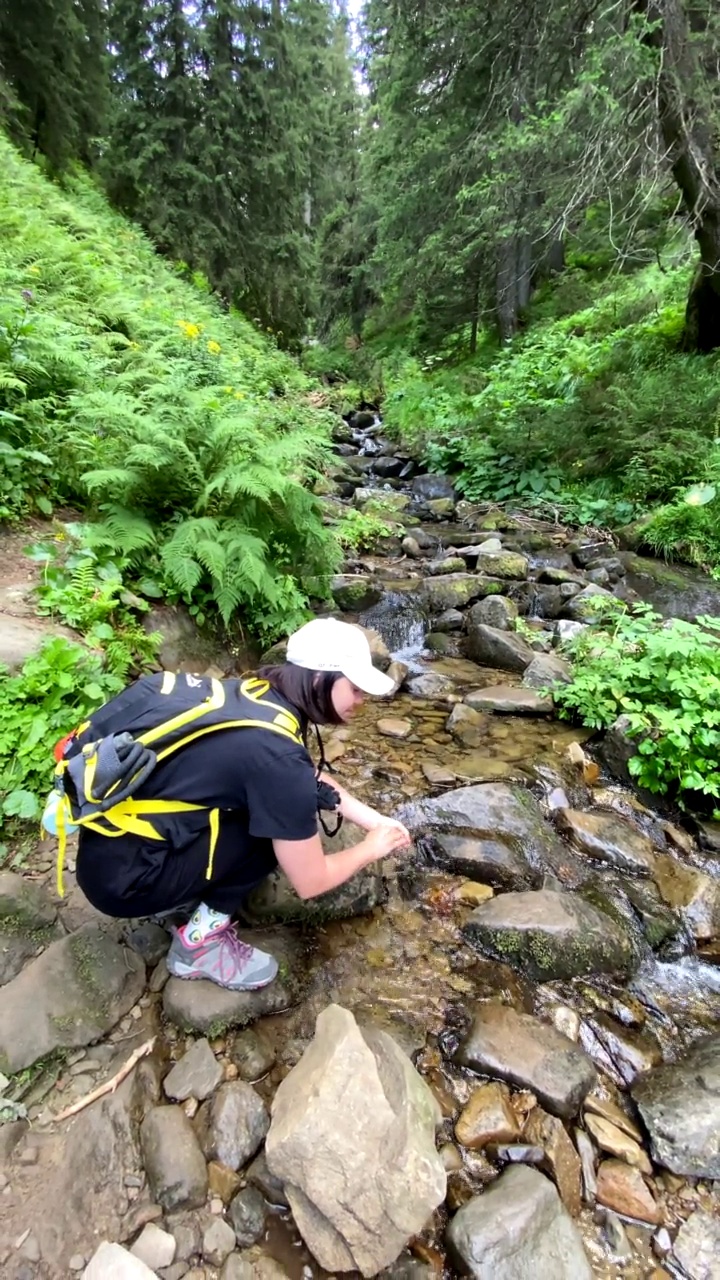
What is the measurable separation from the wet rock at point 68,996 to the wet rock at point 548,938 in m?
1.59

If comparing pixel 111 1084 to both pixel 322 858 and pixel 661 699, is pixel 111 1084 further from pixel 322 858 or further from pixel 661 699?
pixel 661 699

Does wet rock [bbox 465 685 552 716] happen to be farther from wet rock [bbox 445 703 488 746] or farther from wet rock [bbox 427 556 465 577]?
wet rock [bbox 427 556 465 577]

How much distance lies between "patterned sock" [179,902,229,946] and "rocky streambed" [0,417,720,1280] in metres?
0.19

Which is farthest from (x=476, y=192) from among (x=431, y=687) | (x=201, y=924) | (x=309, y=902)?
(x=201, y=924)

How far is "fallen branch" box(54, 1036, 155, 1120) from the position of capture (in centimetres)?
194

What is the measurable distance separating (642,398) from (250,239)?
10886 mm

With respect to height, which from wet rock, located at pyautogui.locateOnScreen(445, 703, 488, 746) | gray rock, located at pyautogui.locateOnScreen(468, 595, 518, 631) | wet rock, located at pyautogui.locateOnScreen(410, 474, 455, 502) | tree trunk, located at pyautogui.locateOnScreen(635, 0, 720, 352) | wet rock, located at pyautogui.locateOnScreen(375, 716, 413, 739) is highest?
tree trunk, located at pyautogui.locateOnScreen(635, 0, 720, 352)

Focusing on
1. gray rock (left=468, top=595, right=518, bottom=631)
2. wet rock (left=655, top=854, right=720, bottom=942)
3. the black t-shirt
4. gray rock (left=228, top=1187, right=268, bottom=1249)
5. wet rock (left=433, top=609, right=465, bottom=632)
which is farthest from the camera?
wet rock (left=433, top=609, right=465, bottom=632)

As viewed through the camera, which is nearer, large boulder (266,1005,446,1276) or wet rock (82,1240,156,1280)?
wet rock (82,1240,156,1280)

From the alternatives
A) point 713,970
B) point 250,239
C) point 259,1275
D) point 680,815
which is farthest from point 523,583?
point 250,239

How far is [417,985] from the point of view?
105 inches

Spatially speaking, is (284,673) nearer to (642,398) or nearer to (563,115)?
(563,115)

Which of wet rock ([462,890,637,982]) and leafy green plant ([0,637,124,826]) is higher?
leafy green plant ([0,637,124,826])

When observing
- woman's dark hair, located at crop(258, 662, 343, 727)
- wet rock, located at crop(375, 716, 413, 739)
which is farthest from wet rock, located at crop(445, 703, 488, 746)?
woman's dark hair, located at crop(258, 662, 343, 727)
